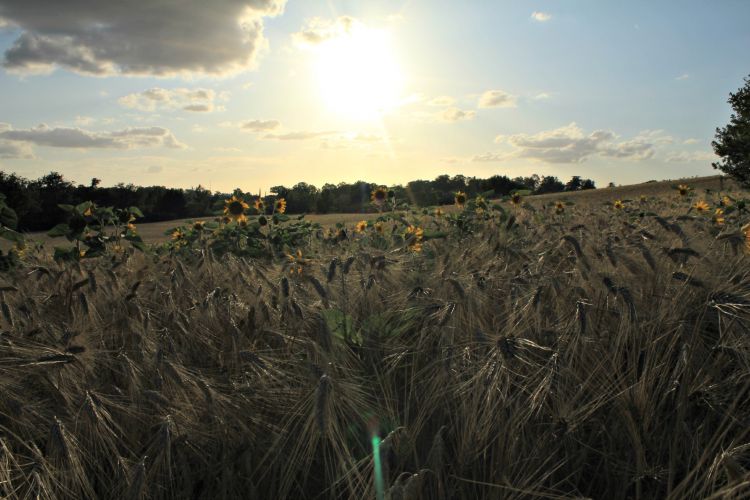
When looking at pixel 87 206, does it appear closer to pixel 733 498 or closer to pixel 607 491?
pixel 607 491

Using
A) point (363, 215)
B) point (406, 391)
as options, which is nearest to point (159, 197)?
point (363, 215)

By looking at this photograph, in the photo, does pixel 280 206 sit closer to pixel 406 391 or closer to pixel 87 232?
pixel 87 232

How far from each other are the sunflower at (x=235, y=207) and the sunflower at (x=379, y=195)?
2.77 metres

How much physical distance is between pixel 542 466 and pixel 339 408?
0.57 meters

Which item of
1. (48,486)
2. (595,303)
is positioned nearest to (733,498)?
(595,303)

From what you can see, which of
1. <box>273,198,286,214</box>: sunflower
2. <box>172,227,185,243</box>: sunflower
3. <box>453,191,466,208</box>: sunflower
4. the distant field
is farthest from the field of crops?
the distant field

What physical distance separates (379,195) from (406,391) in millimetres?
7471

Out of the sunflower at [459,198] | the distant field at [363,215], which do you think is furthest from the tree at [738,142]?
the sunflower at [459,198]

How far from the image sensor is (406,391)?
2.11 m

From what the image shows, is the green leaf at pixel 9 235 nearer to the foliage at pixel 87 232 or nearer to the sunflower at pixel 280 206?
the foliage at pixel 87 232

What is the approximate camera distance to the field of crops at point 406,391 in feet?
5.08

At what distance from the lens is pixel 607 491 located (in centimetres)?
163

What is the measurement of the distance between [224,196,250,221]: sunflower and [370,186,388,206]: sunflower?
9.10 feet

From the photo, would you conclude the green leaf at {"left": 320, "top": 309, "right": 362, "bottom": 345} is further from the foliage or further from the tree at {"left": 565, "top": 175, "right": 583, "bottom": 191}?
the tree at {"left": 565, "top": 175, "right": 583, "bottom": 191}
